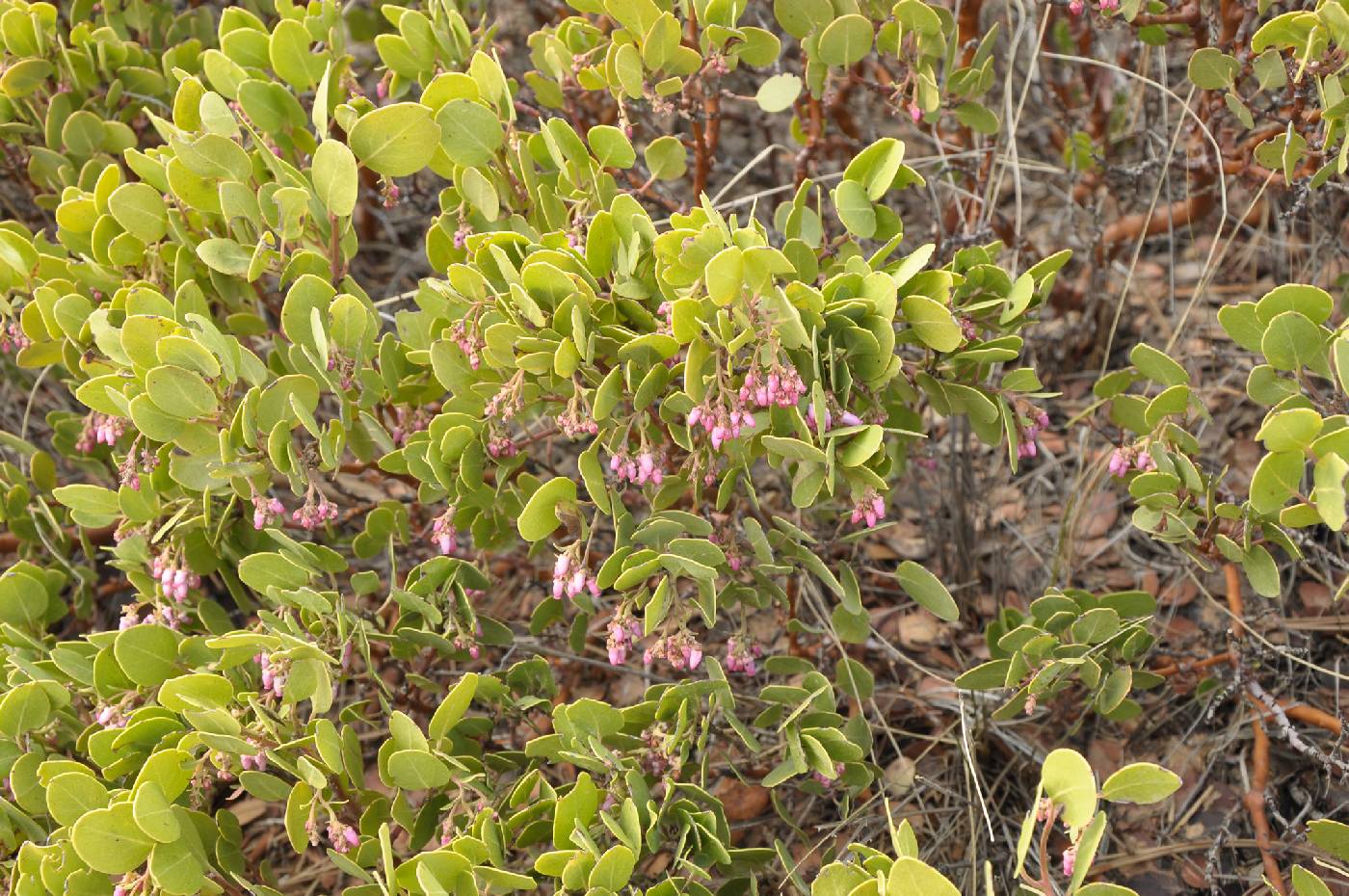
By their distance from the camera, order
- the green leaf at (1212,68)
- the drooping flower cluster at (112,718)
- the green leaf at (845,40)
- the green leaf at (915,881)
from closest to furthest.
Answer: the green leaf at (915,881)
the drooping flower cluster at (112,718)
the green leaf at (845,40)
the green leaf at (1212,68)

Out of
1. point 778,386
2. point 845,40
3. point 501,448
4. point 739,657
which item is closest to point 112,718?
point 501,448

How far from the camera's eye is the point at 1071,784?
1.39m

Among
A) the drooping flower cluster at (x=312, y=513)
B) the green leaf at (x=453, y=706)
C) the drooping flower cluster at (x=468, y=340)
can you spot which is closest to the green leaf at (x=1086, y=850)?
the green leaf at (x=453, y=706)

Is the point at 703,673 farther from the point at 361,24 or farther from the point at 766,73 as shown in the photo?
the point at 361,24

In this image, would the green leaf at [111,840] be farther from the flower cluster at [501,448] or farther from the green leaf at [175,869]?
the flower cluster at [501,448]

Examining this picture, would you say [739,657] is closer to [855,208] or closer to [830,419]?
[830,419]

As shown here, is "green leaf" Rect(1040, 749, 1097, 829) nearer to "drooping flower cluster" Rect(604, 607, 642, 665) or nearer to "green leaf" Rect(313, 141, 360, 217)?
"drooping flower cluster" Rect(604, 607, 642, 665)

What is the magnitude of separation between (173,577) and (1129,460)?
150cm

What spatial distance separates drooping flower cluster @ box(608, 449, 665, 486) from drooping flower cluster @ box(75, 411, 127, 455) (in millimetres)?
802

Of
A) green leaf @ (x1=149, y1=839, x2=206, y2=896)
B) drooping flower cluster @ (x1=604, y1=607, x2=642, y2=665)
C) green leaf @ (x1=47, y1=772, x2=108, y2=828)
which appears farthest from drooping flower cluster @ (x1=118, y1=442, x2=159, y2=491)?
drooping flower cluster @ (x1=604, y1=607, x2=642, y2=665)

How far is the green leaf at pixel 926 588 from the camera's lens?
1894 mm

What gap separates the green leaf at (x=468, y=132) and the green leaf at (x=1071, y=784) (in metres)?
1.14

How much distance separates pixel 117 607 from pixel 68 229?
41.5 inches

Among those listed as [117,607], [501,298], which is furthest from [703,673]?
[117,607]
